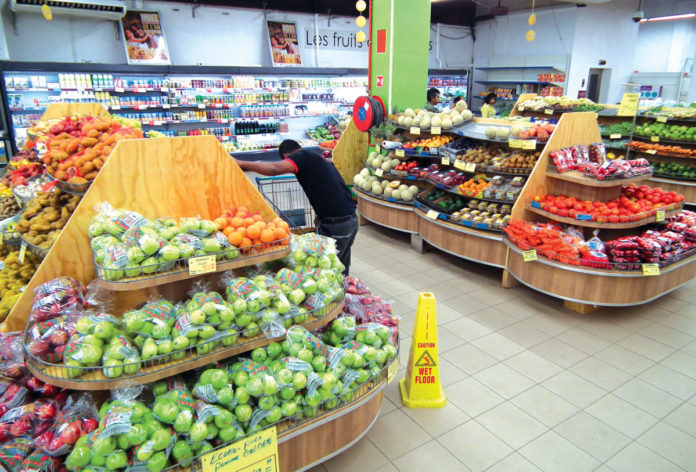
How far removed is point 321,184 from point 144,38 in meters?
7.25

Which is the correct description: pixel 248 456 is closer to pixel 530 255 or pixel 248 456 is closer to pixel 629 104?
pixel 530 255

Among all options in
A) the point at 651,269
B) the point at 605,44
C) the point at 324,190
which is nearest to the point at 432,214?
the point at 324,190

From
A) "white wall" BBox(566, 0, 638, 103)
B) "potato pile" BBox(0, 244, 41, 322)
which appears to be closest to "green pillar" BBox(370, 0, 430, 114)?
"potato pile" BBox(0, 244, 41, 322)

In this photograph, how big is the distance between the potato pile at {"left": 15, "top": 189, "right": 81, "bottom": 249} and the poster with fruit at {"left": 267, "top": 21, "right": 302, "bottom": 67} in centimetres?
823

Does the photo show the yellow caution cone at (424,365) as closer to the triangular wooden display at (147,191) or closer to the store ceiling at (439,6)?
the triangular wooden display at (147,191)

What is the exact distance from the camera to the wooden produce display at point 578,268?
14.2ft

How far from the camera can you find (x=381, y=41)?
7.08m

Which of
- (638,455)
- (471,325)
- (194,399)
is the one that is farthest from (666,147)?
(194,399)

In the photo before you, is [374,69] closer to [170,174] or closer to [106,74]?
[106,74]

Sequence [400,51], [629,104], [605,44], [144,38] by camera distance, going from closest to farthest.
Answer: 1. [629,104]
2. [400,51]
3. [144,38]
4. [605,44]

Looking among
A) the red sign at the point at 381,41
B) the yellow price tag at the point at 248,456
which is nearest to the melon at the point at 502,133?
the red sign at the point at 381,41

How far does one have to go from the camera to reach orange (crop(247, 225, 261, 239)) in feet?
8.13

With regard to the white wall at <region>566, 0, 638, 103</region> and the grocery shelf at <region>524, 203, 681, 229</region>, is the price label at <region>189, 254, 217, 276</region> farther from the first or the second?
the white wall at <region>566, 0, 638, 103</region>

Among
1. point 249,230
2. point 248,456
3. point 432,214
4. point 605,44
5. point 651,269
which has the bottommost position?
point 248,456
